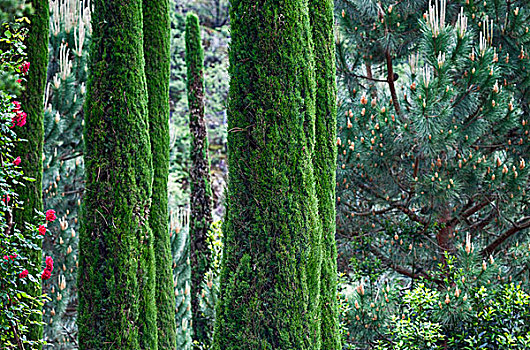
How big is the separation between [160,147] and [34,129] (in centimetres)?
147

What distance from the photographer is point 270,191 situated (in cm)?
376

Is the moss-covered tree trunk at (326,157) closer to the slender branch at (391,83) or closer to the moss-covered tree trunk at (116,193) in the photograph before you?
the moss-covered tree trunk at (116,193)

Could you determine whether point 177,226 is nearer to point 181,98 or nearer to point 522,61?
point 522,61

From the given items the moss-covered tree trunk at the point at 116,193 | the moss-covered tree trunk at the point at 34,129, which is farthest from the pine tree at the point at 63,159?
the moss-covered tree trunk at the point at 116,193

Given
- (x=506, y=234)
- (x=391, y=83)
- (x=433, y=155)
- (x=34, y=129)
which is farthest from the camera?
(x=391, y=83)

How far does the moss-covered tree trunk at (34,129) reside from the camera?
17.1 ft

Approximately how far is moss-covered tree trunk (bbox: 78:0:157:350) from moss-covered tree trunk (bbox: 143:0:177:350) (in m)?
1.02

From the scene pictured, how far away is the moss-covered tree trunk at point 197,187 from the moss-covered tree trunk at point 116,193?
2519mm

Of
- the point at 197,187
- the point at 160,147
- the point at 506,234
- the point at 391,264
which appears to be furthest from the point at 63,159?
the point at 506,234

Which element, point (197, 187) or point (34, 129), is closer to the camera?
point (34, 129)

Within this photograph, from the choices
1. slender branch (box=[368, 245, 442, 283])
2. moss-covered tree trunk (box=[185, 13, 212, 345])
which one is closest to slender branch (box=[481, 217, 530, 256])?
slender branch (box=[368, 245, 442, 283])

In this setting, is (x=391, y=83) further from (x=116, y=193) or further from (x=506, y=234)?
(x=116, y=193)

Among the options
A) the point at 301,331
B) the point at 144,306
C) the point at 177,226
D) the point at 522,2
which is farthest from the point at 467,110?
the point at 177,226

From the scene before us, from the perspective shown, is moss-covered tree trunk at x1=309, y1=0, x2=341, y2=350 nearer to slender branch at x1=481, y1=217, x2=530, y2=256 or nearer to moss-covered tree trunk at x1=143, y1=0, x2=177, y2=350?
moss-covered tree trunk at x1=143, y1=0, x2=177, y2=350
